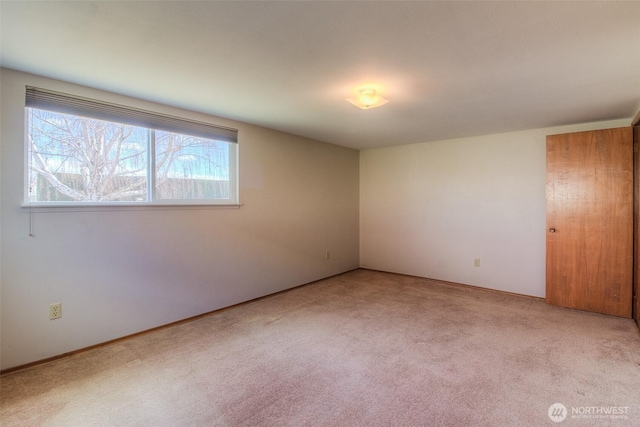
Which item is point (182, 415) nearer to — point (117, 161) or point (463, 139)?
point (117, 161)

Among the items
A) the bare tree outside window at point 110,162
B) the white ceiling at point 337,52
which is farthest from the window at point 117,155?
the white ceiling at point 337,52

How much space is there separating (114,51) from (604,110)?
14.2 feet

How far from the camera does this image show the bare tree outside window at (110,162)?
235cm

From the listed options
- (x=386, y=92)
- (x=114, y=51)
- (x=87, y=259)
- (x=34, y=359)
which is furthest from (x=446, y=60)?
(x=34, y=359)

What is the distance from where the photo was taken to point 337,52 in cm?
191

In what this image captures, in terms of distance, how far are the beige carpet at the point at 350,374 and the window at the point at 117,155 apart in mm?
1314

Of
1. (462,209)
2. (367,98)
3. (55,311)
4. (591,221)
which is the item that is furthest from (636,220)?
(55,311)

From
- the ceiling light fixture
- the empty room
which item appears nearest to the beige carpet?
the empty room

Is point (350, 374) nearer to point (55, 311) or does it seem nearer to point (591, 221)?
point (55, 311)

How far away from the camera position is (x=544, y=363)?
229 cm

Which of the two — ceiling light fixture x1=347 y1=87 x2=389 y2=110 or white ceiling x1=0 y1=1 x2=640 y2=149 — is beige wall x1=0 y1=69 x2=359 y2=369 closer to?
white ceiling x1=0 y1=1 x2=640 y2=149

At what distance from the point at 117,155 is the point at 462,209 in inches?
169

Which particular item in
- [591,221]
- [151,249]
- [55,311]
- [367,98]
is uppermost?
[367,98]

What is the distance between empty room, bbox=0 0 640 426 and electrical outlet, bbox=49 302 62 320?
0.04 feet
